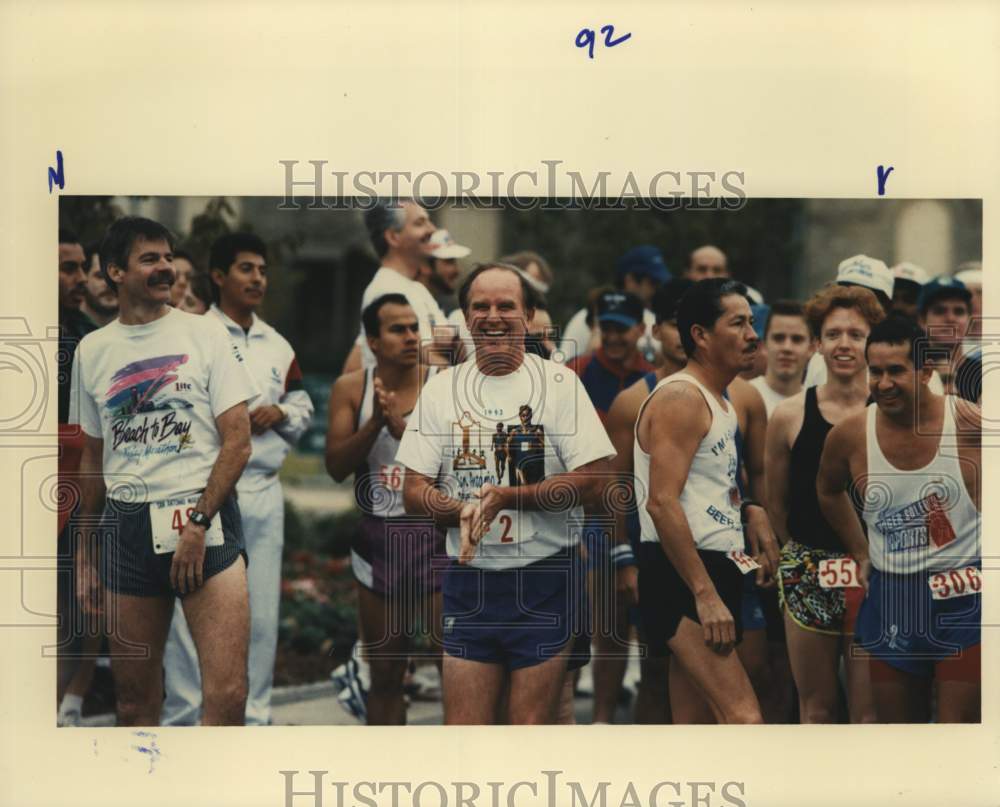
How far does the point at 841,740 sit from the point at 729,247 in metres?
1.91

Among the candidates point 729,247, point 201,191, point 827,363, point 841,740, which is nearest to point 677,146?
point 729,247

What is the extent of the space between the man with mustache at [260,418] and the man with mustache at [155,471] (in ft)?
0.38

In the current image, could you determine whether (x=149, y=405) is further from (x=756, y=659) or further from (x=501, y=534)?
(x=756, y=659)

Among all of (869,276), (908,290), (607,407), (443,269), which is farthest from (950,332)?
(443,269)

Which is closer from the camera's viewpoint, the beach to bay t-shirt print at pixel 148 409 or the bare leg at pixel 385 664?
the beach to bay t-shirt print at pixel 148 409

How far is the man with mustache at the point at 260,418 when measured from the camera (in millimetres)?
8383

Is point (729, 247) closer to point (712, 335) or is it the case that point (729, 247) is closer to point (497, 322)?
point (712, 335)

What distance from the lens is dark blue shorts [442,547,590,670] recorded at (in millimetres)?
8227

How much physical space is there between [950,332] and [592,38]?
1756 millimetres

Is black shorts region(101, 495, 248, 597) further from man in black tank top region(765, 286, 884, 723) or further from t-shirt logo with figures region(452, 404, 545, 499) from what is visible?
man in black tank top region(765, 286, 884, 723)

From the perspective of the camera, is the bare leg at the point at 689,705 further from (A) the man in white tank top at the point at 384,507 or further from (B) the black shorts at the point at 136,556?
(B) the black shorts at the point at 136,556

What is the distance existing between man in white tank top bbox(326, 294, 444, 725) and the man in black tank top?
1354 millimetres

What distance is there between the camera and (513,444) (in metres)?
8.23

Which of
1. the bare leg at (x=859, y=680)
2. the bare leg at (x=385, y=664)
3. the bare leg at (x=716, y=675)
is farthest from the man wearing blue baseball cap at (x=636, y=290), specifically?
the bare leg at (x=859, y=680)
